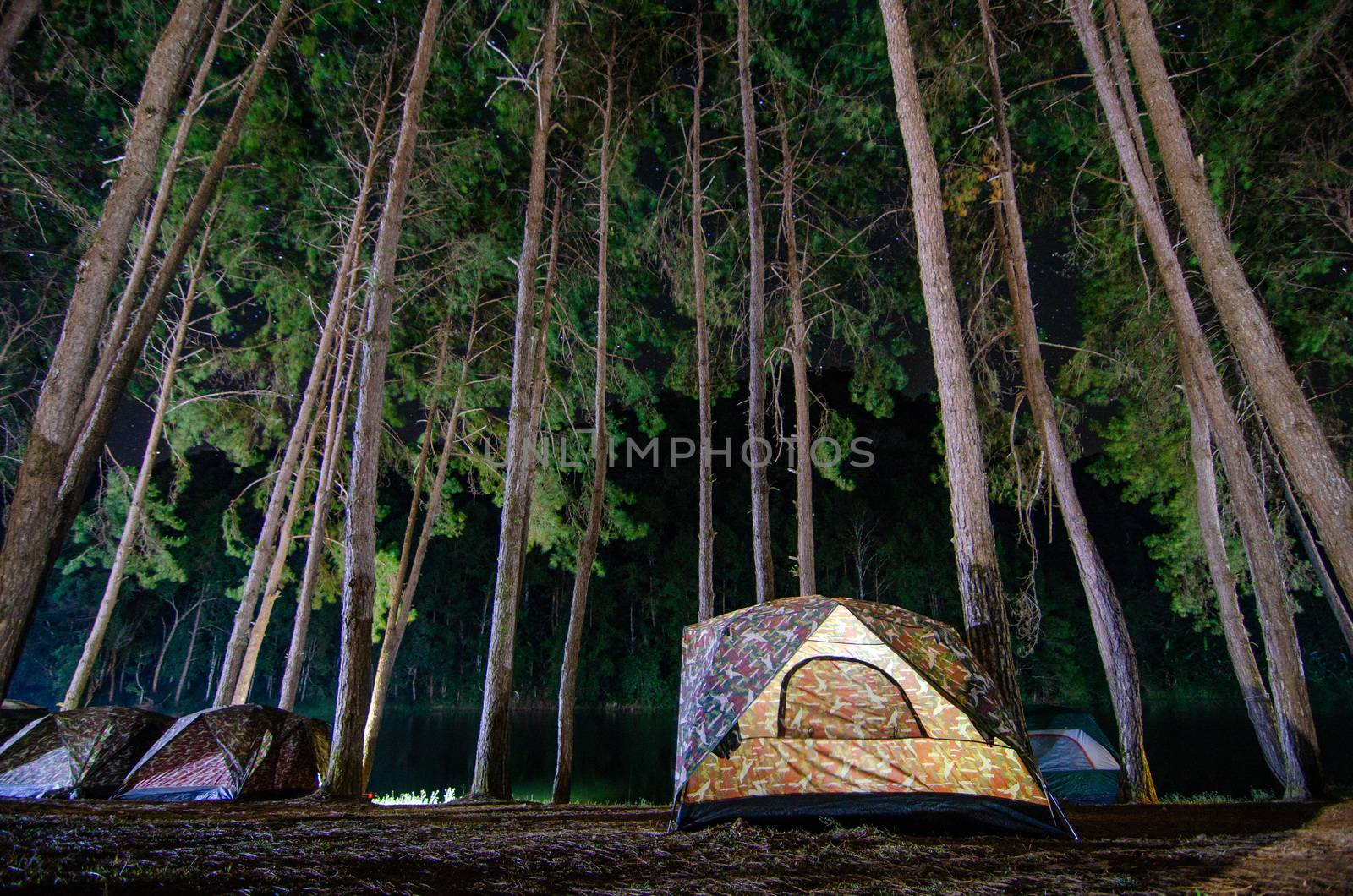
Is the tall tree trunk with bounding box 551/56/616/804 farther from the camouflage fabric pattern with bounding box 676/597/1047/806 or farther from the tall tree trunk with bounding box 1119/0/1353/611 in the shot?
the tall tree trunk with bounding box 1119/0/1353/611

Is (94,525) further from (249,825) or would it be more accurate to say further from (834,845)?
(834,845)

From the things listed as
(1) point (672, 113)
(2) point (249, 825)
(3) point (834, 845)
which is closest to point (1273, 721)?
(3) point (834, 845)

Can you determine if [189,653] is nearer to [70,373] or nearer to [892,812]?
[70,373]

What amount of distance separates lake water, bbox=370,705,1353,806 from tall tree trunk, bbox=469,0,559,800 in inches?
138

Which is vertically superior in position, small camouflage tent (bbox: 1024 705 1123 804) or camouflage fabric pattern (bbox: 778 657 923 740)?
camouflage fabric pattern (bbox: 778 657 923 740)

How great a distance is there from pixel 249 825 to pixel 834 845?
10.9ft

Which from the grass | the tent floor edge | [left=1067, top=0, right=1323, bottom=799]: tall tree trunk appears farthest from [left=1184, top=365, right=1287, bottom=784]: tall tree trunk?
the tent floor edge

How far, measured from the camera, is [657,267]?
42.1 feet

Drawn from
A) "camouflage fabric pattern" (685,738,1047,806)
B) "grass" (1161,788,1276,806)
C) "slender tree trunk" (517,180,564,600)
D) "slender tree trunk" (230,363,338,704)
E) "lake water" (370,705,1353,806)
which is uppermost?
"slender tree trunk" (517,180,564,600)

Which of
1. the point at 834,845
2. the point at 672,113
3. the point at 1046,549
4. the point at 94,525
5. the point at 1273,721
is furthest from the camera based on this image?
the point at 1046,549

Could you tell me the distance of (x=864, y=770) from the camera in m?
4.11

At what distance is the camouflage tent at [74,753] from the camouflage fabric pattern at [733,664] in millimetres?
6811

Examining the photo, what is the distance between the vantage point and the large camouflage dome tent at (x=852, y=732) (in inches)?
157

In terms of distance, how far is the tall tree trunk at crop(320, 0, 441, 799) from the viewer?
6.54 m
